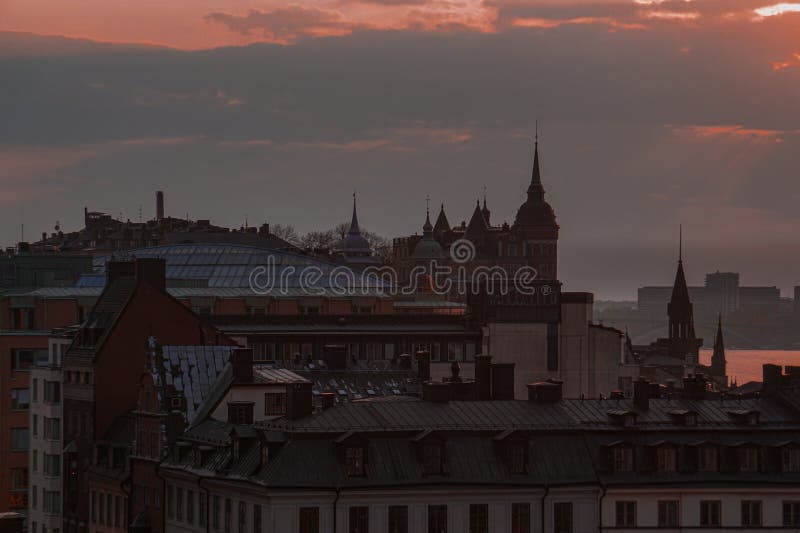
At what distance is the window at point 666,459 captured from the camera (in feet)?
285

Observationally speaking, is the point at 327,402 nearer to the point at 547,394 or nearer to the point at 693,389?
the point at 547,394

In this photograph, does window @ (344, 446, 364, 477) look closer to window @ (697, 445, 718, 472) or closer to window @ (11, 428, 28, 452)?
window @ (697, 445, 718, 472)

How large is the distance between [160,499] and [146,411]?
504 centimetres

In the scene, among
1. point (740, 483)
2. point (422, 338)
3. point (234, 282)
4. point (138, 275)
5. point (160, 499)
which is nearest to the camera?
point (740, 483)

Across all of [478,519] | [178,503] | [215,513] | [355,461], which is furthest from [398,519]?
[178,503]

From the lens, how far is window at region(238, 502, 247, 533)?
8350 cm

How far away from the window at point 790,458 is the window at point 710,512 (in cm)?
355

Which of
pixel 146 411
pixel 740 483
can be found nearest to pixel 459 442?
pixel 740 483

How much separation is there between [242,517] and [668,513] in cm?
1637

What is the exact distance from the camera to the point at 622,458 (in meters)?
86.9

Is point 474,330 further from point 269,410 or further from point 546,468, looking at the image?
point 546,468

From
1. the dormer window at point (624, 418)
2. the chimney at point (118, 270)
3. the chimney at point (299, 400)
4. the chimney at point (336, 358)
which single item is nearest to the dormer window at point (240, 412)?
the chimney at point (299, 400)

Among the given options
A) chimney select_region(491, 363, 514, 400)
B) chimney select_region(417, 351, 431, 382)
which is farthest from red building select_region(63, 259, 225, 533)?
chimney select_region(491, 363, 514, 400)

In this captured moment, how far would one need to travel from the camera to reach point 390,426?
86.1 metres
